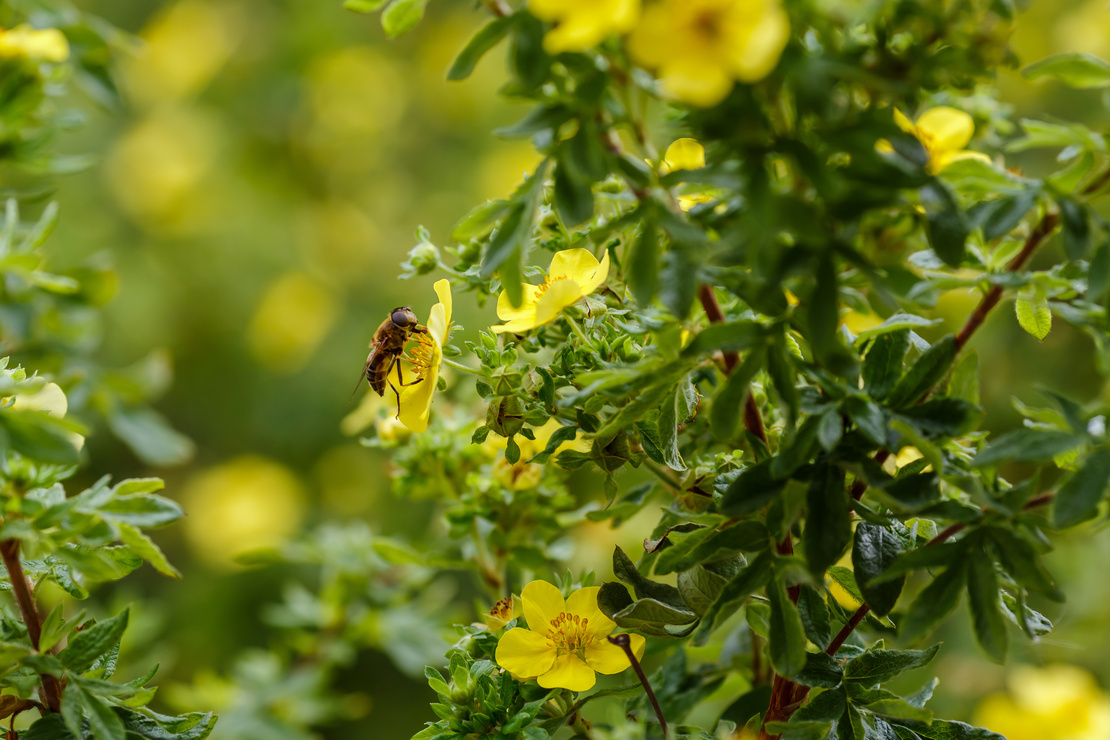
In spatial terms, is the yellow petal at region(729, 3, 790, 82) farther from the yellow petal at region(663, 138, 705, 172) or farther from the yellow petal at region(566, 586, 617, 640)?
the yellow petal at region(566, 586, 617, 640)

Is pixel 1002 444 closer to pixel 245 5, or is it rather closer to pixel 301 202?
pixel 301 202

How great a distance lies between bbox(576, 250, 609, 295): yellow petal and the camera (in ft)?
2.05

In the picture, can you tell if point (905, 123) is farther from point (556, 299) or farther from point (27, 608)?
point (27, 608)

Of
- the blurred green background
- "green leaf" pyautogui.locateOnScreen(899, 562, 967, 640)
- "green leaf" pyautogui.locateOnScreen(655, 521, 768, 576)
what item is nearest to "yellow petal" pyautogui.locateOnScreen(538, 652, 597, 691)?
"green leaf" pyautogui.locateOnScreen(655, 521, 768, 576)

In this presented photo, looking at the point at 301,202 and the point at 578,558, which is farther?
the point at 301,202

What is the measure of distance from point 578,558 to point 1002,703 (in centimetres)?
71

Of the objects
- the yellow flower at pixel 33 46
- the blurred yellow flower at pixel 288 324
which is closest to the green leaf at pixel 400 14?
the yellow flower at pixel 33 46

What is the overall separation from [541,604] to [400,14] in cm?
42

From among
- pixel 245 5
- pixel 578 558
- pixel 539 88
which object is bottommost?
pixel 578 558

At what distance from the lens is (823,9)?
16.5 inches

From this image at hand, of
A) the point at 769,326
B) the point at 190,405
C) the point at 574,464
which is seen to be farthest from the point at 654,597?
the point at 190,405

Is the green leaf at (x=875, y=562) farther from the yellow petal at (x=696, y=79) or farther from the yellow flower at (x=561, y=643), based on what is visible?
the yellow petal at (x=696, y=79)

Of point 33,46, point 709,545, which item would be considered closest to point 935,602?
point 709,545

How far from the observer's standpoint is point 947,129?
64 centimetres
